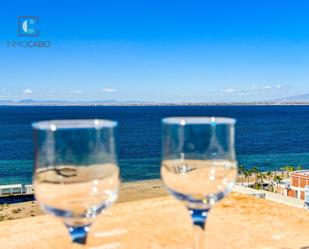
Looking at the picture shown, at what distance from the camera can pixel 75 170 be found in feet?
3.60

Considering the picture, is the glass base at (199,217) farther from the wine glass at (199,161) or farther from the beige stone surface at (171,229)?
the beige stone surface at (171,229)

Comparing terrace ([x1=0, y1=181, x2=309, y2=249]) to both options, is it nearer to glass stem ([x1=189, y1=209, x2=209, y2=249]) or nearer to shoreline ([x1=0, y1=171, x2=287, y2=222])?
glass stem ([x1=189, y1=209, x2=209, y2=249])

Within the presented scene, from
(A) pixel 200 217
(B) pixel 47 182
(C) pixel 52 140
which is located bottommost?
(A) pixel 200 217

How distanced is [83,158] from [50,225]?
211 cm

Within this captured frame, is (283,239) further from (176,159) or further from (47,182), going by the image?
(47,182)

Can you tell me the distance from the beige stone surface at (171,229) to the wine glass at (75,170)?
143 cm

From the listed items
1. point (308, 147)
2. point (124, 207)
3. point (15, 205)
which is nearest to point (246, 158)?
point (308, 147)

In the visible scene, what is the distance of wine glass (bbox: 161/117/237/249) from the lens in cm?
124

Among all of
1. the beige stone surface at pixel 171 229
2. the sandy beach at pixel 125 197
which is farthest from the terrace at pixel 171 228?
the sandy beach at pixel 125 197

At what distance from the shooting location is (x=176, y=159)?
1.28m

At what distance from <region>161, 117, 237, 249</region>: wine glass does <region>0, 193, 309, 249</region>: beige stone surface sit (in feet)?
4.08

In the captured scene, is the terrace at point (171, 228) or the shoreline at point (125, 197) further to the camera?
the shoreline at point (125, 197)

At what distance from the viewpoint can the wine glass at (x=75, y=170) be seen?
1.04m

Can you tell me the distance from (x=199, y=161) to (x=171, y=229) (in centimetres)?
160
